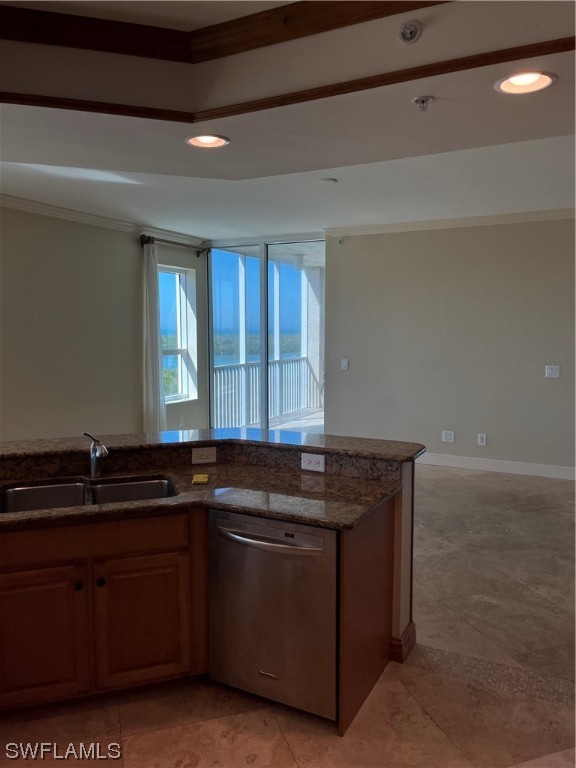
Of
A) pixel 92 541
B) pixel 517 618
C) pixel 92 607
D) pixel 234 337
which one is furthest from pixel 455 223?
pixel 92 607

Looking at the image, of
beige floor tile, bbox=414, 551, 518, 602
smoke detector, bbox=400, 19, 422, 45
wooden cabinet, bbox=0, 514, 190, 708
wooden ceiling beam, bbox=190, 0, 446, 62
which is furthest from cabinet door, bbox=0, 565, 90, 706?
smoke detector, bbox=400, 19, 422, 45

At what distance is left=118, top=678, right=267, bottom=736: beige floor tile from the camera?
2.08m

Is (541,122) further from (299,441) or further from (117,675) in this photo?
(117,675)

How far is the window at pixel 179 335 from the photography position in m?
6.83

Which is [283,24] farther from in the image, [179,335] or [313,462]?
[179,335]

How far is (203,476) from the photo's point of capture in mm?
2459

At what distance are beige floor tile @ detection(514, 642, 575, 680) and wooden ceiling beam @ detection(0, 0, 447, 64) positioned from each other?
8.84ft

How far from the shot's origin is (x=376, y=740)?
1.99 meters

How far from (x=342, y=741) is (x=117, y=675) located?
2.95 ft

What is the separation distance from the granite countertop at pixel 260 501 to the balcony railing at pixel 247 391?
15.4ft

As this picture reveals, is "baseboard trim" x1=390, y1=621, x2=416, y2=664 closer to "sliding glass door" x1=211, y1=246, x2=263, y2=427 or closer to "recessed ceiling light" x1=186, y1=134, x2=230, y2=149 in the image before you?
"recessed ceiling light" x1=186, y1=134, x2=230, y2=149

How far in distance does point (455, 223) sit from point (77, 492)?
4.62 m

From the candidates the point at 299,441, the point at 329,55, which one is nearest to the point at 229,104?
the point at 329,55

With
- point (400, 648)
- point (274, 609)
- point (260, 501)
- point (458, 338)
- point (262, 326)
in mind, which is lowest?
point (400, 648)
